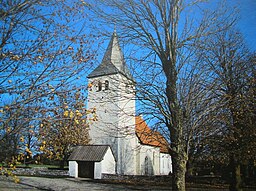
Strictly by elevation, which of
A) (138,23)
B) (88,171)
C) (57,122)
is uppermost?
(138,23)

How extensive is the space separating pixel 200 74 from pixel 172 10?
1.91 m

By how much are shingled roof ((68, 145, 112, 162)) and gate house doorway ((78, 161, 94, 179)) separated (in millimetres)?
561

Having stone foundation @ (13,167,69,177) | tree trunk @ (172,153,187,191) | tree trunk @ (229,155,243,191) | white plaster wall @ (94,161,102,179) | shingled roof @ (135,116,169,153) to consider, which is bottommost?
stone foundation @ (13,167,69,177)

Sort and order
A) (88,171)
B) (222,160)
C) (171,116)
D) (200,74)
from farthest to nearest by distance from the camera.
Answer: (88,171) → (222,160) → (200,74) → (171,116)

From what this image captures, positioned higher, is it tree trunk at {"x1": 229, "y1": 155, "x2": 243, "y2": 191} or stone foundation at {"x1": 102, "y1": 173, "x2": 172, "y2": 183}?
tree trunk at {"x1": 229, "y1": 155, "x2": 243, "y2": 191}

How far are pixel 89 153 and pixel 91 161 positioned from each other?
0.98 m

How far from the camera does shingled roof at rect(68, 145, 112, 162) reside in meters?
27.4

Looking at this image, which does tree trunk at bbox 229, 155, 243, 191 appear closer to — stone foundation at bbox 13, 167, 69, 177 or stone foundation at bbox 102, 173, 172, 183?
stone foundation at bbox 102, 173, 172, 183

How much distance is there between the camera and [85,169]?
28.1 m

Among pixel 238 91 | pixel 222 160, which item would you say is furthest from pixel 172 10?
pixel 222 160

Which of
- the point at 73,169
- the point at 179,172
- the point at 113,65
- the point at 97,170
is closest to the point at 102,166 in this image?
the point at 97,170

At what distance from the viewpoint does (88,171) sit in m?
27.8

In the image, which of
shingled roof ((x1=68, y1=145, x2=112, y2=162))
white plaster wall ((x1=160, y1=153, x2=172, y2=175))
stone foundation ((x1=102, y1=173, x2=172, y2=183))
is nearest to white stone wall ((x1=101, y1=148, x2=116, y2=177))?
shingled roof ((x1=68, y1=145, x2=112, y2=162))

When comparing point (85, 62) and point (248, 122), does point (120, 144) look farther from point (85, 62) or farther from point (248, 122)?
point (85, 62)
